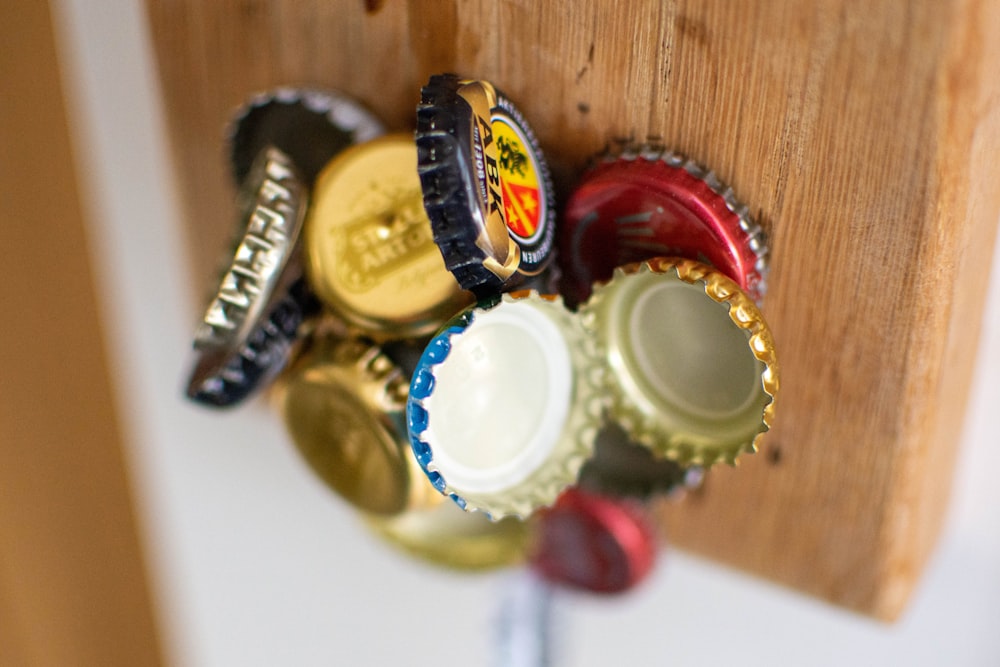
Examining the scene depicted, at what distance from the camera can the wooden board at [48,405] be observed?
0.77m

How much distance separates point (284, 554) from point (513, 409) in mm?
644

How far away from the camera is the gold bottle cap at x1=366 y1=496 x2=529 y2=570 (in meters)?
0.84

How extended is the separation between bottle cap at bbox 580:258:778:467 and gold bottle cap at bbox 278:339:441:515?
18 centimetres

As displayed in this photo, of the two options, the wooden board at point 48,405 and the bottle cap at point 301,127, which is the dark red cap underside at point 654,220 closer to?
the bottle cap at point 301,127

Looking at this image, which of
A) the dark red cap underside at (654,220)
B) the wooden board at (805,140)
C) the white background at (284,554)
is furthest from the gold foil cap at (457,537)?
the dark red cap underside at (654,220)

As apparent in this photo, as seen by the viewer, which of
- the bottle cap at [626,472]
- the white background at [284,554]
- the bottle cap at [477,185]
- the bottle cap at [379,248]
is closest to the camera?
the bottle cap at [477,185]

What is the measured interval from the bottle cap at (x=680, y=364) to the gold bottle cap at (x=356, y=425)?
180 millimetres

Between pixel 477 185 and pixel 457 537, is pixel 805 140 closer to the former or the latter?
pixel 477 185

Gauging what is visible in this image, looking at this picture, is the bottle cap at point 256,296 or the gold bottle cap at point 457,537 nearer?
the bottle cap at point 256,296

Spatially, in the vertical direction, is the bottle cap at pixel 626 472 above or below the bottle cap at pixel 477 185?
below

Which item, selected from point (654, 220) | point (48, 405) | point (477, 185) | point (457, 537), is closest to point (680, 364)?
point (654, 220)

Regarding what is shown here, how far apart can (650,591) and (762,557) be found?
0.93ft

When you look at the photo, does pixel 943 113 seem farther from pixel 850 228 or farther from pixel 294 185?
pixel 294 185

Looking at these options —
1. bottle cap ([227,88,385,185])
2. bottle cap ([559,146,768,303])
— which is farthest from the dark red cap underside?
bottle cap ([227,88,385,185])
